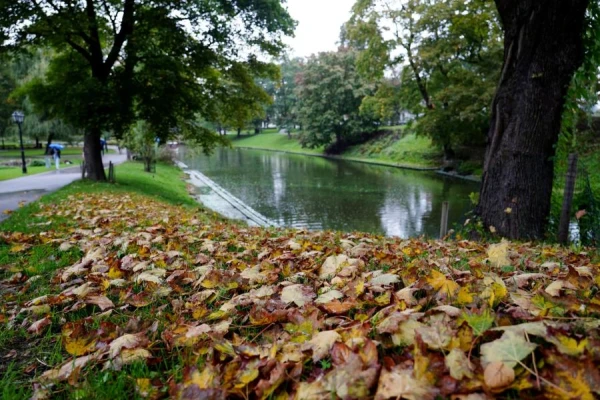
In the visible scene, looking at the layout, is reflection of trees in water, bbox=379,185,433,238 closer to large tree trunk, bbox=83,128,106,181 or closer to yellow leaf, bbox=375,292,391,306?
yellow leaf, bbox=375,292,391,306

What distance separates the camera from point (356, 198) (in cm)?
1673

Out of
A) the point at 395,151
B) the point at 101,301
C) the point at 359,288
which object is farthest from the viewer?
the point at 395,151

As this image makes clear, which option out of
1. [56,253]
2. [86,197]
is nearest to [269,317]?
[56,253]

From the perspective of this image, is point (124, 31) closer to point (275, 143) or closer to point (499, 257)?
point (499, 257)

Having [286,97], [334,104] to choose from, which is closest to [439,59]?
[334,104]

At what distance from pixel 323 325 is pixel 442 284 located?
0.69 metres

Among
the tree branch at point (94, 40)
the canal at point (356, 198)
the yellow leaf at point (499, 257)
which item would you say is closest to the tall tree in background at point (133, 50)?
the tree branch at point (94, 40)

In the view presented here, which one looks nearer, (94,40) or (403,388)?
(403,388)

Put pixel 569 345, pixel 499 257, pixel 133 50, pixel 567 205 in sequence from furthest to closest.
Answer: pixel 133 50 → pixel 567 205 → pixel 499 257 → pixel 569 345

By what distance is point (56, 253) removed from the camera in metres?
4.04

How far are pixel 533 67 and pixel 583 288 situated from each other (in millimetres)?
4581

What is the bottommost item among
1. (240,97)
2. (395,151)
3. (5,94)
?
(395,151)

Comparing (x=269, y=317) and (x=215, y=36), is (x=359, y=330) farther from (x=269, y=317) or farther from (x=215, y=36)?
(x=215, y=36)

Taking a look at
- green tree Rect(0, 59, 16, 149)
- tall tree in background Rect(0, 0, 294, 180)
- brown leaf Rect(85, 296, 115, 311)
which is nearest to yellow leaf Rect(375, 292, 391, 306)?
brown leaf Rect(85, 296, 115, 311)
